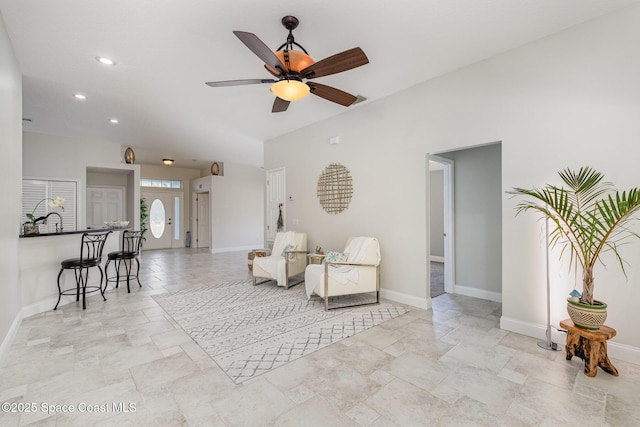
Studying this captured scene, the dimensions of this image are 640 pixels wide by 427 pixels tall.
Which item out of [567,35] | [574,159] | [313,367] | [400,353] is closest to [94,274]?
[313,367]

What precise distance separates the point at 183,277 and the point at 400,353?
4.57 metres

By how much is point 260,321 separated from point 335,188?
2543mm

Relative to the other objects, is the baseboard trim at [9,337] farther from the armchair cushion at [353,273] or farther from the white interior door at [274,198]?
the white interior door at [274,198]

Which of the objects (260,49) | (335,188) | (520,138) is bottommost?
(335,188)

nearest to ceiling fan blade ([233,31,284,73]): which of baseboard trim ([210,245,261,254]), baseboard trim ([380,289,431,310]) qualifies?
baseboard trim ([380,289,431,310])

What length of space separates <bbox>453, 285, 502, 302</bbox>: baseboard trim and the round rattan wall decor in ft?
7.11

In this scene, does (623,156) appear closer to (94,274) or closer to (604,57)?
(604,57)

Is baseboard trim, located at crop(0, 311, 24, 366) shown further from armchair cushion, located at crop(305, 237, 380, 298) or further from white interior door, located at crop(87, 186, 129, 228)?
white interior door, located at crop(87, 186, 129, 228)

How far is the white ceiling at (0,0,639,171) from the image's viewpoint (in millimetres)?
2383

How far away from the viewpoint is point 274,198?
20.9 feet

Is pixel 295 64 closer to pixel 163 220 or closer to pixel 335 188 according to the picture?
pixel 335 188

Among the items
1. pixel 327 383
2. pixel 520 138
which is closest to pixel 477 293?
pixel 520 138

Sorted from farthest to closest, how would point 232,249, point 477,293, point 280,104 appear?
point 232,249
point 477,293
point 280,104

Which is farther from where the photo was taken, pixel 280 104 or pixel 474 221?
pixel 474 221
